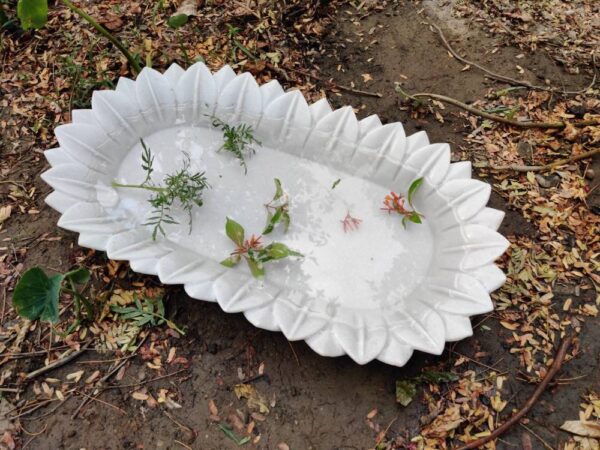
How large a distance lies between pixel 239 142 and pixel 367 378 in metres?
1.09

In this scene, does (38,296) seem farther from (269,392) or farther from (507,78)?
(507,78)

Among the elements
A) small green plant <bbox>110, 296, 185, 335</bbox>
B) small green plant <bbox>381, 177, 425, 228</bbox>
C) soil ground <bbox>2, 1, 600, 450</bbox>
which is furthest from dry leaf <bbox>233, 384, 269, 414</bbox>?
small green plant <bbox>381, 177, 425, 228</bbox>

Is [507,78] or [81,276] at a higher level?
[507,78]

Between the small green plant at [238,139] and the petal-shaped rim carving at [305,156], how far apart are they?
4cm

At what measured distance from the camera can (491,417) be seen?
180 cm

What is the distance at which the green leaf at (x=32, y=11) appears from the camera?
6.23ft

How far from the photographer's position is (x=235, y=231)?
1.89 meters

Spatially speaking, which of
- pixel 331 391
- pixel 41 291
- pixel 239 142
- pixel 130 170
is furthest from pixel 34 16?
pixel 331 391

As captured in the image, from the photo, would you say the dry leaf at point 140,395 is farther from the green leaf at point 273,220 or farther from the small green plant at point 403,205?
the small green plant at point 403,205

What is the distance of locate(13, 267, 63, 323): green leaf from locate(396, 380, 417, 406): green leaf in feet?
4.03

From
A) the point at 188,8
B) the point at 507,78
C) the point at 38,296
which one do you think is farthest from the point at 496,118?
the point at 38,296

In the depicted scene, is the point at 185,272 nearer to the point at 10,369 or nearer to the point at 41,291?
the point at 41,291

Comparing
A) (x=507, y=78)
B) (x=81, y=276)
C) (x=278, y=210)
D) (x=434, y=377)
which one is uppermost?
(x=507, y=78)

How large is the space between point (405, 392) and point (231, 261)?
797 millimetres
